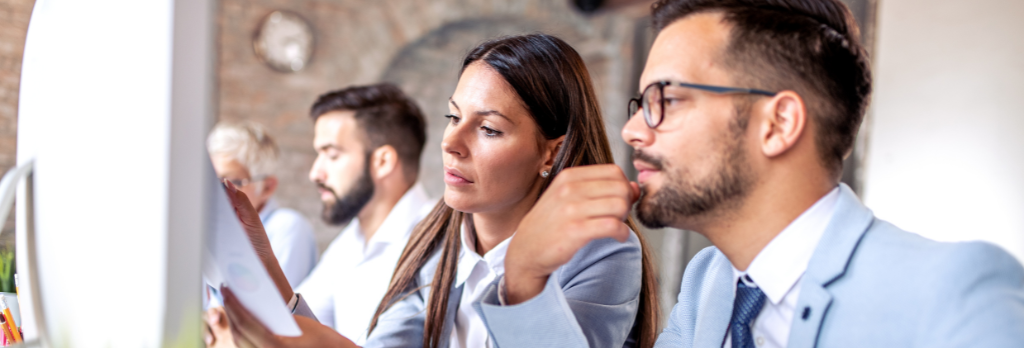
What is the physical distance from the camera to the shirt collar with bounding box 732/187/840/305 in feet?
3.01

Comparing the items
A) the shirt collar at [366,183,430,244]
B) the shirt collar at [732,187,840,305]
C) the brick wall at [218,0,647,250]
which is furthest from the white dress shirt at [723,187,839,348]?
the brick wall at [218,0,647,250]

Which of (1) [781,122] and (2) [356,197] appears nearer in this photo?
(1) [781,122]

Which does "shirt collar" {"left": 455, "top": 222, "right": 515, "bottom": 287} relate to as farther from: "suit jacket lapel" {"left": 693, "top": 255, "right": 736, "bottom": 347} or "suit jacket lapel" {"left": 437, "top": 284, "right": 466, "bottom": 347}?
"suit jacket lapel" {"left": 693, "top": 255, "right": 736, "bottom": 347}

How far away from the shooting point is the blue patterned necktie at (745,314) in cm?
96

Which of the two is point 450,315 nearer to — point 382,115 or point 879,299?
point 879,299

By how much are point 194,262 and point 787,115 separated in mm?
740

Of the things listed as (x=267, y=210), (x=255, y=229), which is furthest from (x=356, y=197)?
(x=255, y=229)

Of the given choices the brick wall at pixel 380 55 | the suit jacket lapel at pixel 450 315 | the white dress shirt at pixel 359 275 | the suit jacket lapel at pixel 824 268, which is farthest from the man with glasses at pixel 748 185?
the brick wall at pixel 380 55

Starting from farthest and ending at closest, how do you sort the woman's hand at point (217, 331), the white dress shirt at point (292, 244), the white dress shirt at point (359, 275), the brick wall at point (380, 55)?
1. the brick wall at point (380, 55)
2. the white dress shirt at point (292, 244)
3. the white dress shirt at point (359, 275)
4. the woman's hand at point (217, 331)

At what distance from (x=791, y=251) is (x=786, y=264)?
19 millimetres

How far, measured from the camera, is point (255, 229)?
1.17 meters

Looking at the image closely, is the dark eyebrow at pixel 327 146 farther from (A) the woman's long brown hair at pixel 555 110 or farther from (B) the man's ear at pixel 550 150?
(B) the man's ear at pixel 550 150

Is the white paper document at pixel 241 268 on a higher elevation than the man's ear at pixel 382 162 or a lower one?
higher

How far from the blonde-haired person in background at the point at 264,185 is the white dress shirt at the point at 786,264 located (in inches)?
88.4
